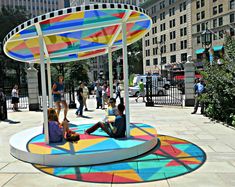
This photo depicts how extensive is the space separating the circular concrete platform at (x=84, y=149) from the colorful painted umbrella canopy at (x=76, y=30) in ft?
9.16

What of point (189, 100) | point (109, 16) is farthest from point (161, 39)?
point (109, 16)

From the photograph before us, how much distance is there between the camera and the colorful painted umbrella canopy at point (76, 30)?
18.3ft

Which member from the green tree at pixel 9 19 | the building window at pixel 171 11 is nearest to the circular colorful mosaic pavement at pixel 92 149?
the green tree at pixel 9 19

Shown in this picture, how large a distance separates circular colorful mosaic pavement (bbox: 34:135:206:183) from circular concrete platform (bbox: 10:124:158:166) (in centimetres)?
15

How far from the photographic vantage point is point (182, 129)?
9500 mm

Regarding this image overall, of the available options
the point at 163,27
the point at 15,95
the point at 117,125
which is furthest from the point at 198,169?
the point at 163,27

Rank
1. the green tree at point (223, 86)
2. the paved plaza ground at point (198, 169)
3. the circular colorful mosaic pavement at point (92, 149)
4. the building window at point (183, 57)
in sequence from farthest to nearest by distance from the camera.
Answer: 1. the building window at point (183, 57)
2. the green tree at point (223, 86)
3. the circular colorful mosaic pavement at point (92, 149)
4. the paved plaza ground at point (198, 169)

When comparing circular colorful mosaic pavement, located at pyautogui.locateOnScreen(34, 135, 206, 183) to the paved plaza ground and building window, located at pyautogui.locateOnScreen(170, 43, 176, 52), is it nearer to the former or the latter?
the paved plaza ground

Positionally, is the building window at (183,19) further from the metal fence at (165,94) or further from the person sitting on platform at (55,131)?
the person sitting on platform at (55,131)

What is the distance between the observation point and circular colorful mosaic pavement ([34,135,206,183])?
5.00 metres

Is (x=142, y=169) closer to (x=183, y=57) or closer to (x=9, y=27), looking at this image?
(x=9, y=27)

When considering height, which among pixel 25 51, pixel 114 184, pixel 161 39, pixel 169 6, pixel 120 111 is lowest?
pixel 114 184

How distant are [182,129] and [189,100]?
24.6 ft

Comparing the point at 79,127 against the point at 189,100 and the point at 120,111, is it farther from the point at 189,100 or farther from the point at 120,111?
the point at 189,100
